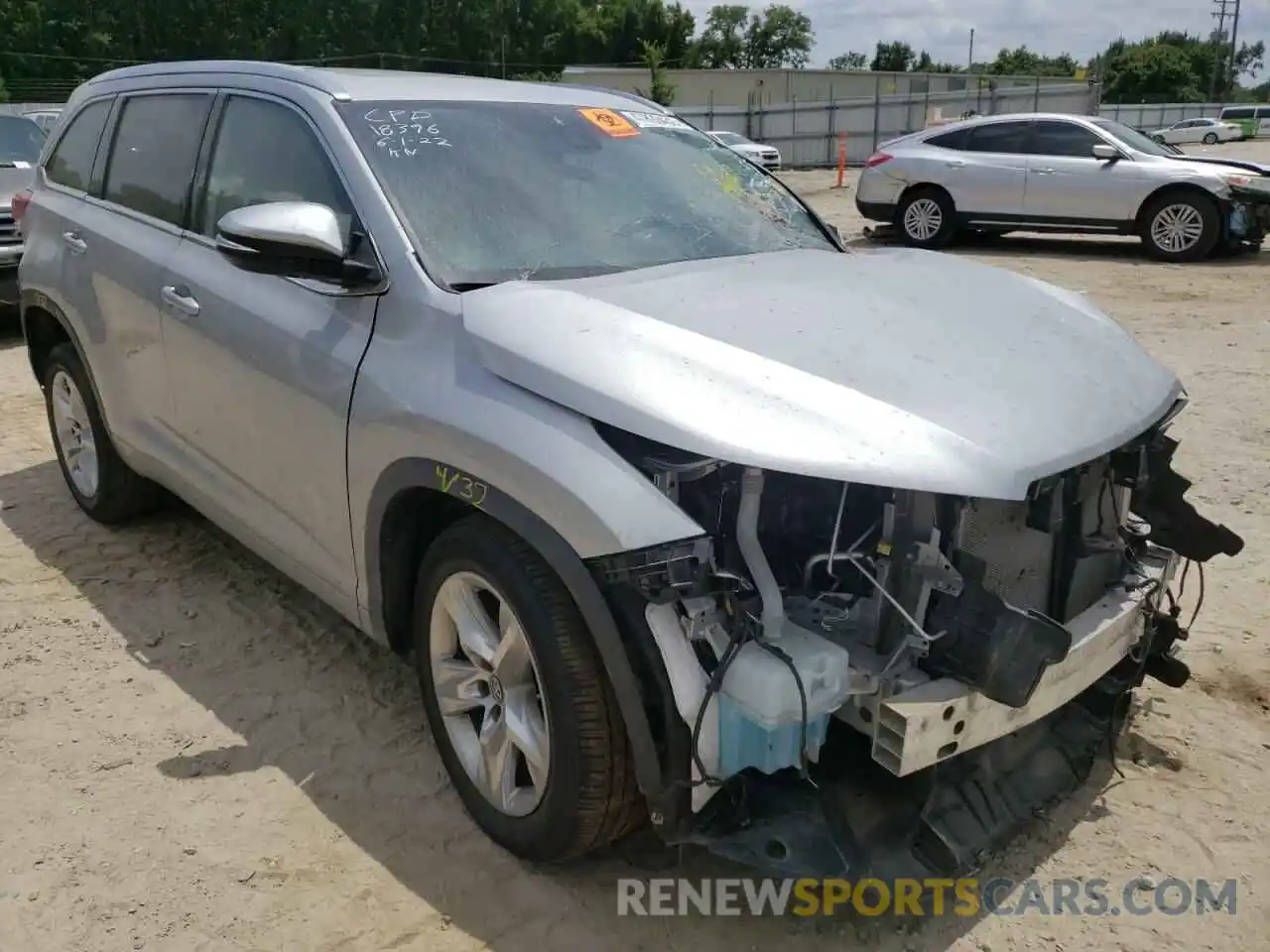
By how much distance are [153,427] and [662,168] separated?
2088 millimetres

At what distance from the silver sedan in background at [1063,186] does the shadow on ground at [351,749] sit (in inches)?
418

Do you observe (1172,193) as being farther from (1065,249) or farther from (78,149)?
(78,149)

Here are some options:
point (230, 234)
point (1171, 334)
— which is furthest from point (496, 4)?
point (230, 234)

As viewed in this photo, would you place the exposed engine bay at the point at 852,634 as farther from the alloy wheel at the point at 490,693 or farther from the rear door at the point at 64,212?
the rear door at the point at 64,212

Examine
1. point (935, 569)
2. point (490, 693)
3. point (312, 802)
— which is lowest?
point (312, 802)

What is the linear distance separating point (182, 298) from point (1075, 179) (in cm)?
1123

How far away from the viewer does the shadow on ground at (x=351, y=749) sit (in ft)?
8.41

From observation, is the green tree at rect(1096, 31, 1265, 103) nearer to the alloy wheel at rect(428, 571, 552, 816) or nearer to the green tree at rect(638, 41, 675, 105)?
the green tree at rect(638, 41, 675, 105)

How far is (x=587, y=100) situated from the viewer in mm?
3740

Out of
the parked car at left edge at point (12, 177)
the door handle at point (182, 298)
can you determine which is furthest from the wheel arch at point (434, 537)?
the parked car at left edge at point (12, 177)

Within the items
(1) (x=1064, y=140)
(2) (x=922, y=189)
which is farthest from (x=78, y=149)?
(1) (x=1064, y=140)

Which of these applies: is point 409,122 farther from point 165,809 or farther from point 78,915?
point 78,915

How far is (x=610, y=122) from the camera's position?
3.62m

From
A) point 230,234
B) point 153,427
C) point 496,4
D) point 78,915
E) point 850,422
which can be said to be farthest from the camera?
point 496,4
